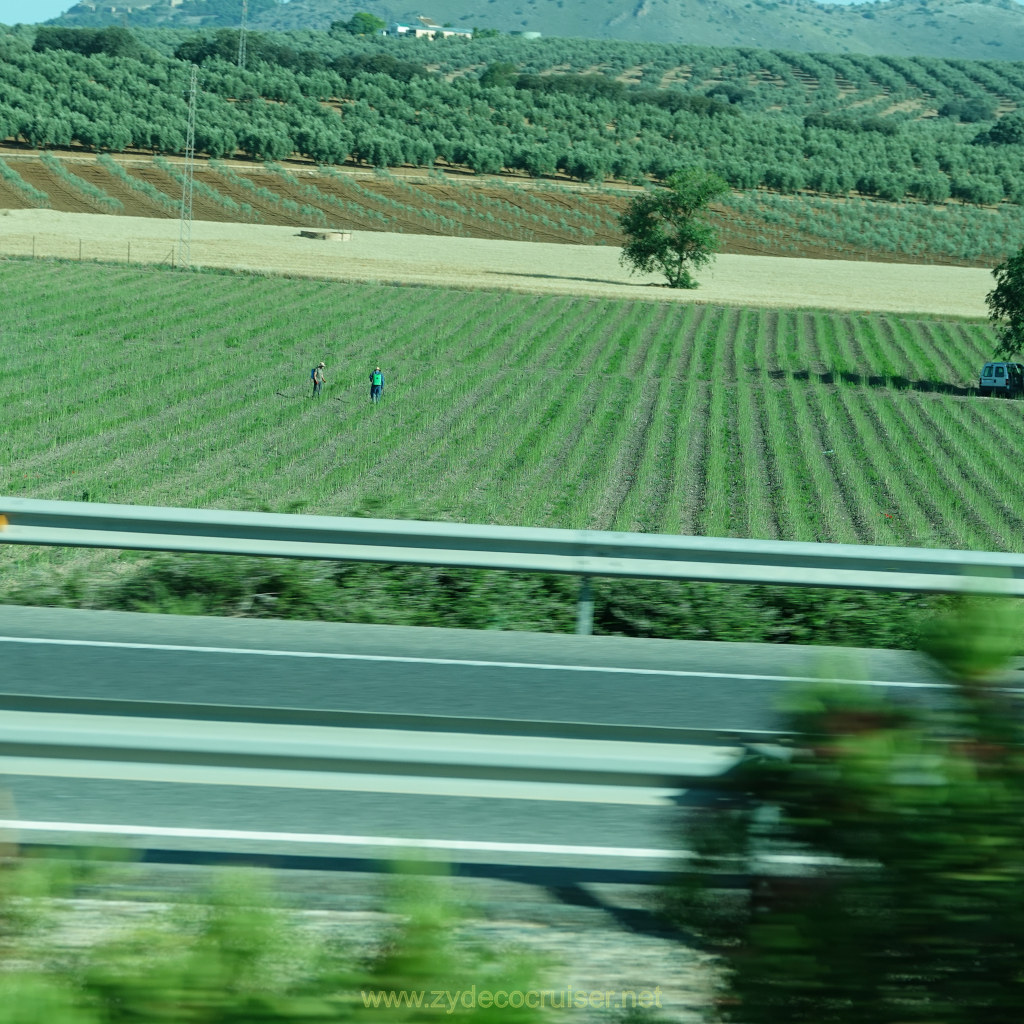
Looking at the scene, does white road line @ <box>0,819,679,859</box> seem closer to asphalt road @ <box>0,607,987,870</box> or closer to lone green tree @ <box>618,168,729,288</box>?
asphalt road @ <box>0,607,987,870</box>

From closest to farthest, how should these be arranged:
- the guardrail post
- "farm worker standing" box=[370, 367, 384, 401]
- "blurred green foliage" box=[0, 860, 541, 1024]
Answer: "blurred green foliage" box=[0, 860, 541, 1024] < the guardrail post < "farm worker standing" box=[370, 367, 384, 401]

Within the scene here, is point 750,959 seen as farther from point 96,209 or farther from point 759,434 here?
point 96,209

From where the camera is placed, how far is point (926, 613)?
893 centimetres

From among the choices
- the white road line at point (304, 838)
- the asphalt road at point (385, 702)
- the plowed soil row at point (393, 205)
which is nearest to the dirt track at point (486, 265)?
the plowed soil row at point (393, 205)

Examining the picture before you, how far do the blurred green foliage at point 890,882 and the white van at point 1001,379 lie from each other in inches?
1767

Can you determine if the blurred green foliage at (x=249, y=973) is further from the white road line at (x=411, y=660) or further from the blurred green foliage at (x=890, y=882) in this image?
the white road line at (x=411, y=660)

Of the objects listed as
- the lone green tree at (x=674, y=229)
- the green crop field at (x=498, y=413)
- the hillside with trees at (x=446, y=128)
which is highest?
the hillside with trees at (x=446, y=128)

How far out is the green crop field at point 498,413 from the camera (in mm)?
25125

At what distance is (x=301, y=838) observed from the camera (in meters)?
4.59

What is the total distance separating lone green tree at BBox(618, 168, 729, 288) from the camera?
75.6 m

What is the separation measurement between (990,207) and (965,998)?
118696mm

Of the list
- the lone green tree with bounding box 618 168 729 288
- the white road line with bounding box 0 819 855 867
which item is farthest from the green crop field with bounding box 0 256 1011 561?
the lone green tree with bounding box 618 168 729 288

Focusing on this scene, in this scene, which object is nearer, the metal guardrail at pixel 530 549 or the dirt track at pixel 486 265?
the metal guardrail at pixel 530 549

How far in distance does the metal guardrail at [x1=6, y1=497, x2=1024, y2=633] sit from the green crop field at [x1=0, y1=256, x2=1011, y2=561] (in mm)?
1797
